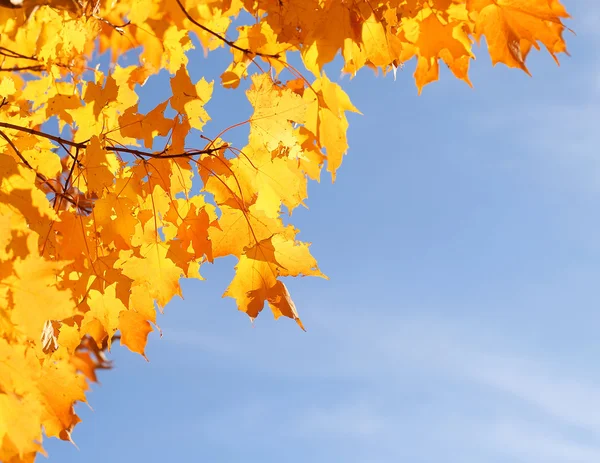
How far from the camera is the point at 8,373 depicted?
141cm

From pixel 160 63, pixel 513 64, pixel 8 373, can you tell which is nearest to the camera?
pixel 8 373

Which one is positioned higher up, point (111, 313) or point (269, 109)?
point (269, 109)

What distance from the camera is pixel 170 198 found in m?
2.48

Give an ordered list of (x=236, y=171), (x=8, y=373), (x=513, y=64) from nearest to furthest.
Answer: (x=8, y=373) → (x=513, y=64) → (x=236, y=171)

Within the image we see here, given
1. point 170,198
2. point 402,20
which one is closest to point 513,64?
point 402,20

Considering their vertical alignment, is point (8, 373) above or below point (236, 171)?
below

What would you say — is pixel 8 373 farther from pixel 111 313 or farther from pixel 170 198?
pixel 170 198

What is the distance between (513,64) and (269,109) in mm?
882

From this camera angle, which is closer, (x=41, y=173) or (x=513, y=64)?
(x=513, y=64)

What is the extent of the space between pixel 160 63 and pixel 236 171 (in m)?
0.75

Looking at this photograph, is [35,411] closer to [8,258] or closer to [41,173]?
[8,258]

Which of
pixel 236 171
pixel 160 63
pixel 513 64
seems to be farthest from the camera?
pixel 160 63

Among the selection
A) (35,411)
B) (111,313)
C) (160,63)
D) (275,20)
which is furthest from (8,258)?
(160,63)

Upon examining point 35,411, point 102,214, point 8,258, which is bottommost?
point 35,411
